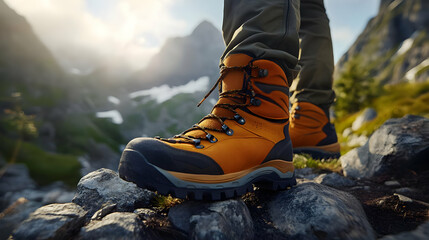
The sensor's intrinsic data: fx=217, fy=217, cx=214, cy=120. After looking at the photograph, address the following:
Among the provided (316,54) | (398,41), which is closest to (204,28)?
(398,41)

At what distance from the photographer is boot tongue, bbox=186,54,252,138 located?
189 centimetres

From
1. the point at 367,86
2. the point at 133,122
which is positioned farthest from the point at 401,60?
the point at 133,122

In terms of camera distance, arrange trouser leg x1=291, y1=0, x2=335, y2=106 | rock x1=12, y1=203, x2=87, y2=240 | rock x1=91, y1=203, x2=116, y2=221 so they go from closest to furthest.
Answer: rock x1=12, y1=203, x2=87, y2=240 → rock x1=91, y1=203, x2=116, y2=221 → trouser leg x1=291, y1=0, x2=335, y2=106

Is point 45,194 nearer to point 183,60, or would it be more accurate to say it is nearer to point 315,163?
point 315,163

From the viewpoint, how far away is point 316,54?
3326 mm

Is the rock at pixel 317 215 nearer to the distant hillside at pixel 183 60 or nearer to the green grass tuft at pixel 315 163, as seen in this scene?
the green grass tuft at pixel 315 163

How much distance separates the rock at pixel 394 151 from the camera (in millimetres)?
2490

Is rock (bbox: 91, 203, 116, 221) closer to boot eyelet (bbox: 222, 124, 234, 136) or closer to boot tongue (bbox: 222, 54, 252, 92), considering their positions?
boot eyelet (bbox: 222, 124, 234, 136)

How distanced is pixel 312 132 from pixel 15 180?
47.3 metres

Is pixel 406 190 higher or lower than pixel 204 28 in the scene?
lower

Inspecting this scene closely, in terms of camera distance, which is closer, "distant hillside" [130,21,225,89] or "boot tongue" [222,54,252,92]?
"boot tongue" [222,54,252,92]

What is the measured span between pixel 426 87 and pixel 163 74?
4946 inches

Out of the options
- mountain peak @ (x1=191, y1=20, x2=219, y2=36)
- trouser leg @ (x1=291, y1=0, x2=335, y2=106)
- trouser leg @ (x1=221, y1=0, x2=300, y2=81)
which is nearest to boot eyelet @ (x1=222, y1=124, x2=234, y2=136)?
trouser leg @ (x1=221, y1=0, x2=300, y2=81)

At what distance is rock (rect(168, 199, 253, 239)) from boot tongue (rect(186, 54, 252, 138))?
587 mm
